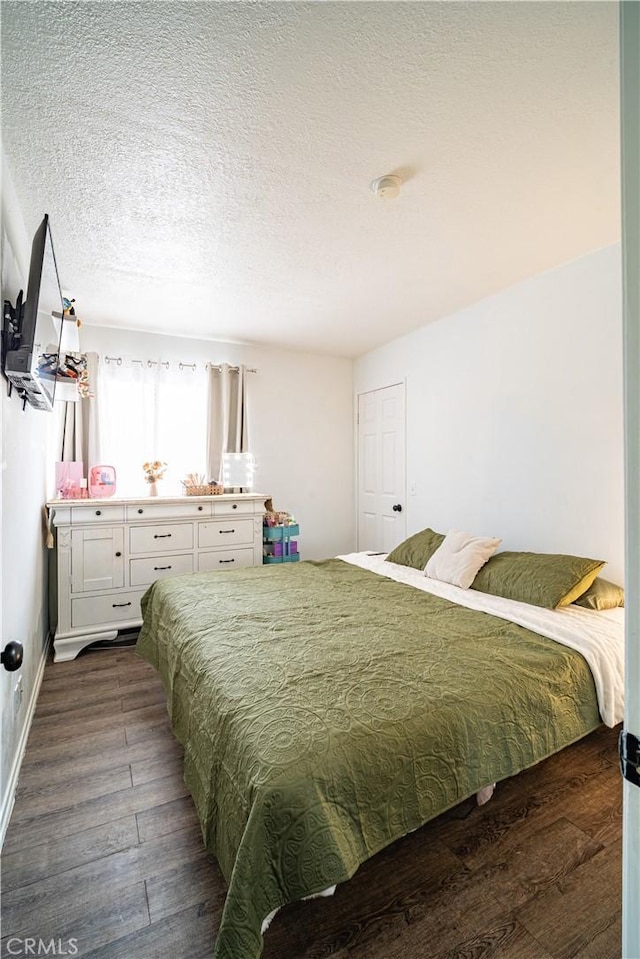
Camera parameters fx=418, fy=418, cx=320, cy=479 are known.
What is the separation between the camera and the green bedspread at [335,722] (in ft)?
3.31

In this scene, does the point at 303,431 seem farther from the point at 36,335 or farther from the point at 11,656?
the point at 11,656

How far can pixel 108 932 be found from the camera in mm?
1206

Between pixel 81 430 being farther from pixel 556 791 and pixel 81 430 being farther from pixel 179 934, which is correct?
pixel 556 791

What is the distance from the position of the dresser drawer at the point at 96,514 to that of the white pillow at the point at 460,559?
2350 millimetres

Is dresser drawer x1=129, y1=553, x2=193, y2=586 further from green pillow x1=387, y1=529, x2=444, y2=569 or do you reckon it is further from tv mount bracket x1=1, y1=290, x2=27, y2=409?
tv mount bracket x1=1, y1=290, x2=27, y2=409

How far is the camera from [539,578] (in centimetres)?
234

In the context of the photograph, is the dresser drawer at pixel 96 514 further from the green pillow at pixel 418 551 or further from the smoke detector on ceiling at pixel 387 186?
the smoke detector on ceiling at pixel 387 186

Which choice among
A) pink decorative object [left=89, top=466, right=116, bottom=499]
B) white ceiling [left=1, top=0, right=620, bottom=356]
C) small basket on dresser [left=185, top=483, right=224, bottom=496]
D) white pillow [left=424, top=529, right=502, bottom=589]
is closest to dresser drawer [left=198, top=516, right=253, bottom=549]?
small basket on dresser [left=185, top=483, right=224, bottom=496]

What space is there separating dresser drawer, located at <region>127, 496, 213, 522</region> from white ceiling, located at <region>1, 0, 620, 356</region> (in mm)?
1674

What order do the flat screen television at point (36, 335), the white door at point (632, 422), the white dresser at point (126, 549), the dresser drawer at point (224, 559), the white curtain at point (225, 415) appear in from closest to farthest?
the white door at point (632, 422) → the flat screen television at point (36, 335) → the white dresser at point (126, 549) → the dresser drawer at point (224, 559) → the white curtain at point (225, 415)

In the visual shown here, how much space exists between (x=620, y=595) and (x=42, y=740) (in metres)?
3.11

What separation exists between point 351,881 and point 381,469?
3406 mm
